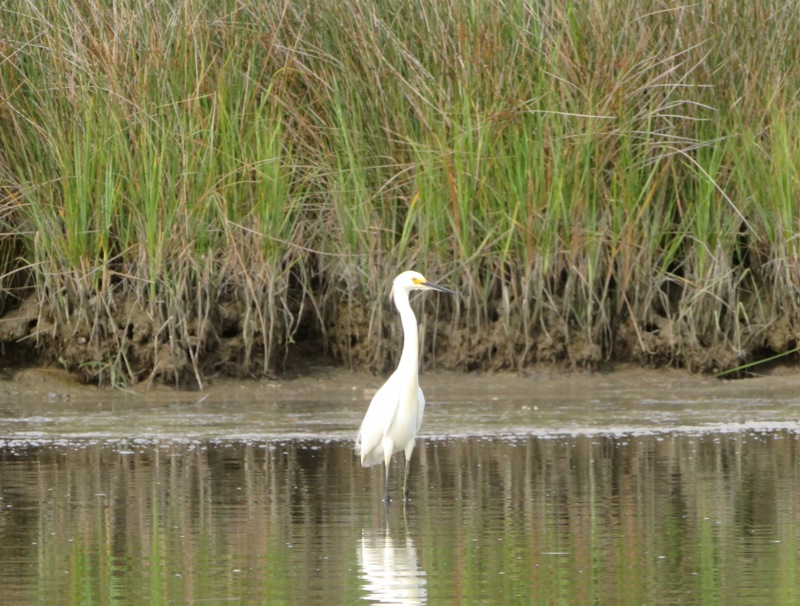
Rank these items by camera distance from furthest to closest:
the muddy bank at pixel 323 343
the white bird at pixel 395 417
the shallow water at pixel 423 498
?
1. the muddy bank at pixel 323 343
2. the white bird at pixel 395 417
3. the shallow water at pixel 423 498

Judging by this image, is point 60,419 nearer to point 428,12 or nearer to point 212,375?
point 212,375

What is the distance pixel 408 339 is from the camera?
8258 mm

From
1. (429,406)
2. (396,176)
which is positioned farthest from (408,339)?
(396,176)

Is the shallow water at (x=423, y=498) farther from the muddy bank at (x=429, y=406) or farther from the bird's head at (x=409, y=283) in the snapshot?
the bird's head at (x=409, y=283)

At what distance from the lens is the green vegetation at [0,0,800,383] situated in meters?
11.0

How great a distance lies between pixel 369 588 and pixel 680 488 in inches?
95.3

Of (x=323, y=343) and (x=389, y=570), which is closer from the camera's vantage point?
(x=389, y=570)

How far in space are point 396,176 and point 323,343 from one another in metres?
1.58

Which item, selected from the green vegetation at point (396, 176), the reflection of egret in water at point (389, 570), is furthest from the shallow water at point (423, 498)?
the green vegetation at point (396, 176)

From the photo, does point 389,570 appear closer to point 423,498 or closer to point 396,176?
point 423,498

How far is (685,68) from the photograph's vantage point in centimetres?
1139

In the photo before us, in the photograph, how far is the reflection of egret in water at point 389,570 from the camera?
5.32 metres

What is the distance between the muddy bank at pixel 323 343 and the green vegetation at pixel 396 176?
26mm

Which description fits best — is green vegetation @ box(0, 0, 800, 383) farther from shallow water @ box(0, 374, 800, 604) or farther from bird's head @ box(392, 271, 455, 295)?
bird's head @ box(392, 271, 455, 295)
